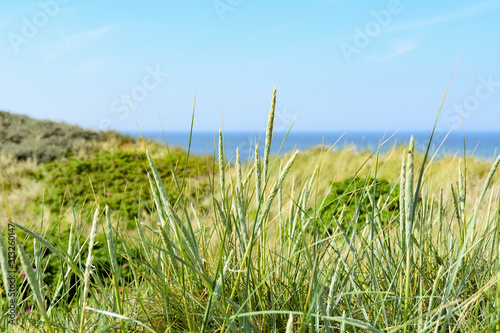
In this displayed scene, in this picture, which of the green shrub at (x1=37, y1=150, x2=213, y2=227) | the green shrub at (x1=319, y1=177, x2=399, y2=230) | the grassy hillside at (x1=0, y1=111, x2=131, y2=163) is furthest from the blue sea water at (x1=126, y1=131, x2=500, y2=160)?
the grassy hillside at (x1=0, y1=111, x2=131, y2=163)

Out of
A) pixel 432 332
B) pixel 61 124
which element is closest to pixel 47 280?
pixel 432 332

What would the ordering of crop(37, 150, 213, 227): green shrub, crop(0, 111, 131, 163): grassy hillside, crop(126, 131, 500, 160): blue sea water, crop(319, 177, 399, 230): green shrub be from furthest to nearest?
crop(0, 111, 131, 163): grassy hillside → crop(37, 150, 213, 227): green shrub → crop(126, 131, 500, 160): blue sea water → crop(319, 177, 399, 230): green shrub

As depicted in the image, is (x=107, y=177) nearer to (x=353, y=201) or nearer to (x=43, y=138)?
(x=43, y=138)

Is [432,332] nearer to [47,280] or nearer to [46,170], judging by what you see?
[47,280]

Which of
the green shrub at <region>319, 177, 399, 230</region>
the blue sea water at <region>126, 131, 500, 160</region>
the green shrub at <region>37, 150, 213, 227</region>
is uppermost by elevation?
the blue sea water at <region>126, 131, 500, 160</region>

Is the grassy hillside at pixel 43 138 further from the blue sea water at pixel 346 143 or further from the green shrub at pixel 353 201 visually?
the green shrub at pixel 353 201

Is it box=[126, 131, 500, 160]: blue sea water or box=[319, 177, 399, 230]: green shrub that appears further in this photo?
box=[126, 131, 500, 160]: blue sea water

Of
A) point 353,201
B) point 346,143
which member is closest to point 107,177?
point 346,143

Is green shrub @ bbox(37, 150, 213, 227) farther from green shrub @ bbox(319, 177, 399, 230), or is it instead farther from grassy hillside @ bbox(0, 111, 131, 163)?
green shrub @ bbox(319, 177, 399, 230)

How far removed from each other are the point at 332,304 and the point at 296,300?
0.22 meters

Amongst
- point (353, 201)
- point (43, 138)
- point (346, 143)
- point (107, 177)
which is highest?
point (346, 143)

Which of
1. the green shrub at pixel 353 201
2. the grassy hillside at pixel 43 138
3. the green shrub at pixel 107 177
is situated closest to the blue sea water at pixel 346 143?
the green shrub at pixel 353 201

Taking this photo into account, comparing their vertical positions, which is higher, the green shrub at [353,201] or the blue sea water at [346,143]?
the blue sea water at [346,143]

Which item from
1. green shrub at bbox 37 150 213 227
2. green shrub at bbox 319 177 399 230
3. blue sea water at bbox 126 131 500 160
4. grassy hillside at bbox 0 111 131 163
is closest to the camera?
green shrub at bbox 319 177 399 230
